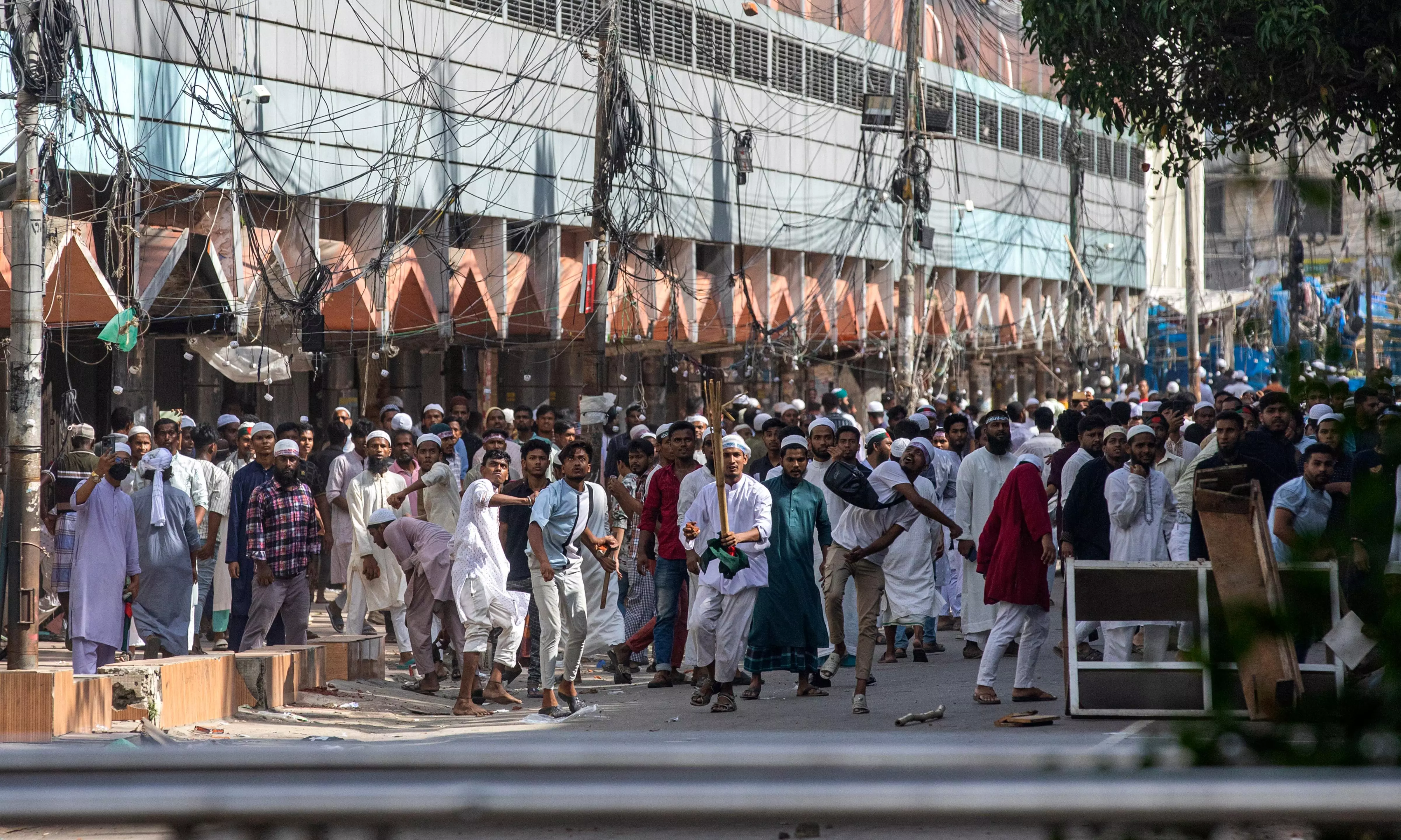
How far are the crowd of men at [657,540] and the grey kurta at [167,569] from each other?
0.05 feet

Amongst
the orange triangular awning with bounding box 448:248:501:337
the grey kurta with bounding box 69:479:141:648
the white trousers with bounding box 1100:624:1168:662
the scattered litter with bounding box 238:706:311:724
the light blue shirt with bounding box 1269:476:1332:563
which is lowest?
the scattered litter with bounding box 238:706:311:724

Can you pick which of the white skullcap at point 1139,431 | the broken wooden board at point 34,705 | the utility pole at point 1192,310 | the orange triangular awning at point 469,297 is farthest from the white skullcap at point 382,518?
the utility pole at point 1192,310

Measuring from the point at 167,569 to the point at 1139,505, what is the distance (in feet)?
21.2

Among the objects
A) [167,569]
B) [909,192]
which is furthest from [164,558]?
[909,192]

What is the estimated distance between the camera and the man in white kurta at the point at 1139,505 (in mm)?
9070

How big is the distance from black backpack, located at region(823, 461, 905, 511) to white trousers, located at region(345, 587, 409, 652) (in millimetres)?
3727

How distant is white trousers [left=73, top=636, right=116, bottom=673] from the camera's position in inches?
365

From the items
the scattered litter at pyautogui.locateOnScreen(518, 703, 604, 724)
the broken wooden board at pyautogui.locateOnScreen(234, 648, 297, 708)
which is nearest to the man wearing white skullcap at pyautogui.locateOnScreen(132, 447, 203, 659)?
the broken wooden board at pyautogui.locateOnScreen(234, 648, 297, 708)

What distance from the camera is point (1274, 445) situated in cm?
966

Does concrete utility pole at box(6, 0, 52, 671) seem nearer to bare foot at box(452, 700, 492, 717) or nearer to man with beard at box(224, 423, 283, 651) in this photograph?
man with beard at box(224, 423, 283, 651)

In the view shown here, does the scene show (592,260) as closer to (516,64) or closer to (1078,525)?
(516,64)

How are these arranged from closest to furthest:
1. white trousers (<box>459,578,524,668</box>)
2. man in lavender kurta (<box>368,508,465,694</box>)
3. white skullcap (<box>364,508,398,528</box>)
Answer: white trousers (<box>459,578,524,668</box>) < man in lavender kurta (<box>368,508,465,694</box>) < white skullcap (<box>364,508,398,528</box>)

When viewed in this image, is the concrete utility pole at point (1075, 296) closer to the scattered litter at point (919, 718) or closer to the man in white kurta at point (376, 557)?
the man in white kurta at point (376, 557)

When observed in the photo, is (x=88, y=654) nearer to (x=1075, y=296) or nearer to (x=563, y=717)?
(x=563, y=717)
